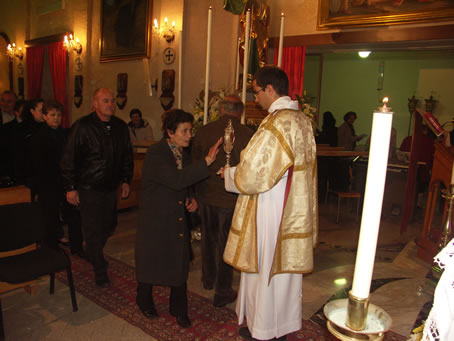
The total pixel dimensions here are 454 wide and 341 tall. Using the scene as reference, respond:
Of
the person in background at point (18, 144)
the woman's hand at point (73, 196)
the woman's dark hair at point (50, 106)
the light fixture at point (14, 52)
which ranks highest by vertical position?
the light fixture at point (14, 52)

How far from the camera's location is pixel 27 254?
9.56 ft

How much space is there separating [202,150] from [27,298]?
2003 millimetres

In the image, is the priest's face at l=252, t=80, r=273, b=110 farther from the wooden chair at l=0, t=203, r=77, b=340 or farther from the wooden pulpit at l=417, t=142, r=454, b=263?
the wooden pulpit at l=417, t=142, r=454, b=263

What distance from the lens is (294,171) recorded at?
225 cm

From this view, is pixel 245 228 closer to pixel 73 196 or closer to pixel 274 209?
pixel 274 209

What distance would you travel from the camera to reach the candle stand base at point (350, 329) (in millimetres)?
693

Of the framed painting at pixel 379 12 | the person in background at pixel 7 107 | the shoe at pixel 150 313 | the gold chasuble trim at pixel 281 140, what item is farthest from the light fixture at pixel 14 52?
the gold chasuble trim at pixel 281 140

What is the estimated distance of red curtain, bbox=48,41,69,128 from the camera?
10203mm

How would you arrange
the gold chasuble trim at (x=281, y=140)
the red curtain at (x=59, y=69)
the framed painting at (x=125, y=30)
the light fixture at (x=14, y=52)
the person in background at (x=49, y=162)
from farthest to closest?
the light fixture at (x=14, y=52), the red curtain at (x=59, y=69), the framed painting at (x=125, y=30), the person in background at (x=49, y=162), the gold chasuble trim at (x=281, y=140)

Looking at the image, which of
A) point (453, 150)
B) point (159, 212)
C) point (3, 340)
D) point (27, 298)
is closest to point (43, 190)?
point (27, 298)

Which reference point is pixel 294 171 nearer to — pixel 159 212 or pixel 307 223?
pixel 307 223

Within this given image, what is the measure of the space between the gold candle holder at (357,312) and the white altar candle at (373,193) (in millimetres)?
13

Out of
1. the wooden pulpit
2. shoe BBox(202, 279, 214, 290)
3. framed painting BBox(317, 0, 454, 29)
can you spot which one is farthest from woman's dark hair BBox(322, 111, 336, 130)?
shoe BBox(202, 279, 214, 290)

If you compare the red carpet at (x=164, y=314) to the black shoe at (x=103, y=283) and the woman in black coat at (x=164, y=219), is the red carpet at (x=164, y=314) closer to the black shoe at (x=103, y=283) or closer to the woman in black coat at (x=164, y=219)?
the black shoe at (x=103, y=283)
